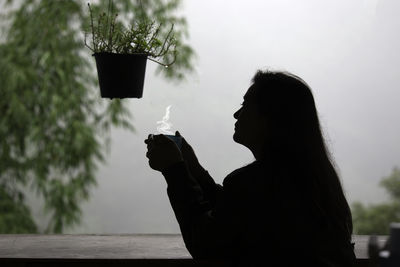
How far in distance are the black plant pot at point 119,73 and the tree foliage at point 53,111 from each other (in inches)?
92.9

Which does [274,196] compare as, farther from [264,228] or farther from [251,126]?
[251,126]

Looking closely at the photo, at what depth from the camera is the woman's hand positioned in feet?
3.88

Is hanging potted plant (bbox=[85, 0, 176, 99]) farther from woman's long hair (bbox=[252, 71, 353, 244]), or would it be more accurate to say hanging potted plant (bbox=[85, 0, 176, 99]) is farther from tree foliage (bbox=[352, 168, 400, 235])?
tree foliage (bbox=[352, 168, 400, 235])

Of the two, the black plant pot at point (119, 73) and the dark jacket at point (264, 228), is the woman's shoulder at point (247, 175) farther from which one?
the black plant pot at point (119, 73)

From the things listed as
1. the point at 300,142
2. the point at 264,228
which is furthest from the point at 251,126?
the point at 264,228

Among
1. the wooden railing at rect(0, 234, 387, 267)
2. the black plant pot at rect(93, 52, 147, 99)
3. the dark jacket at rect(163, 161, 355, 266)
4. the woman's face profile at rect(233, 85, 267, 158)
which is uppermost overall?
the black plant pot at rect(93, 52, 147, 99)

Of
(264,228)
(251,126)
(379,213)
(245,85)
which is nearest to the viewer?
(264,228)

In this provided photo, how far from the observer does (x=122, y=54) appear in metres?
1.54

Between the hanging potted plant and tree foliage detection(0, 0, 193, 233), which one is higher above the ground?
the hanging potted plant

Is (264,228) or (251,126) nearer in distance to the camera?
(264,228)

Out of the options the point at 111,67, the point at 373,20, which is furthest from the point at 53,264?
the point at 373,20

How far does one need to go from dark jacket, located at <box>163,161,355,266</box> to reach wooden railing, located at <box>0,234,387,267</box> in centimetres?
40

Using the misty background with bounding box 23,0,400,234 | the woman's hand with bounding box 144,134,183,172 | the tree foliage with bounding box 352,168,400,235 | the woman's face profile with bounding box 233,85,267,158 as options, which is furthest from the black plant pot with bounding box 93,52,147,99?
the tree foliage with bounding box 352,168,400,235

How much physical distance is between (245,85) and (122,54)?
2.44 metres
